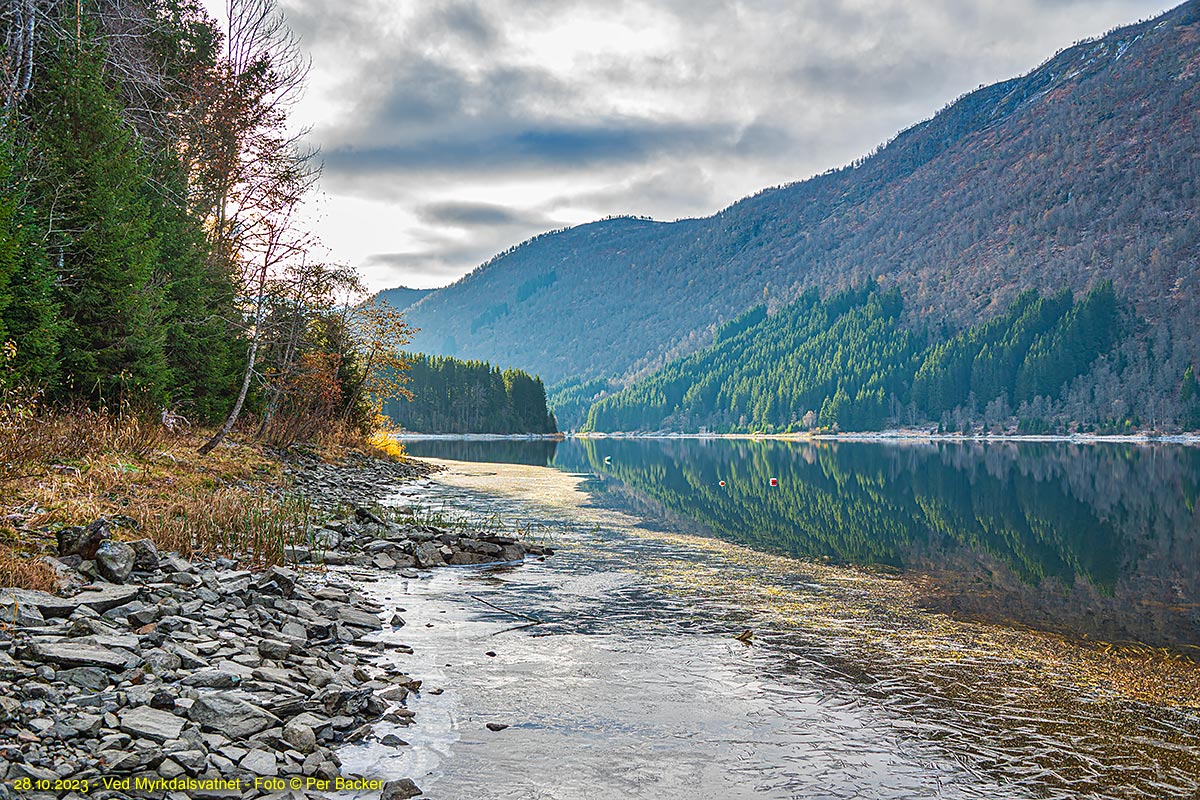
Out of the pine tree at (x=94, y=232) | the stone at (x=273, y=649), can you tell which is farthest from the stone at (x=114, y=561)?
the pine tree at (x=94, y=232)

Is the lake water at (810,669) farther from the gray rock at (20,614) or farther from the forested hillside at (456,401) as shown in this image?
the forested hillside at (456,401)

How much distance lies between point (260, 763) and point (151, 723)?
3.39ft

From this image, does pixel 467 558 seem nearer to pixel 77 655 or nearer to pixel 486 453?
pixel 77 655

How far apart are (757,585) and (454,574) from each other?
7122mm

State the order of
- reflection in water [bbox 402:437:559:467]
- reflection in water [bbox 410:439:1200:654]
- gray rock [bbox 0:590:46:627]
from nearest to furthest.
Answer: gray rock [bbox 0:590:46:627], reflection in water [bbox 410:439:1200:654], reflection in water [bbox 402:437:559:467]

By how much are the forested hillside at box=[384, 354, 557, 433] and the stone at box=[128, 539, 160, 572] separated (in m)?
162

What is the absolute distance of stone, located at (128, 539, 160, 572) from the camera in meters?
11.3

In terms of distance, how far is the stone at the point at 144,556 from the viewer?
11.3 metres

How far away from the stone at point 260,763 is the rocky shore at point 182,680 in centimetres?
2

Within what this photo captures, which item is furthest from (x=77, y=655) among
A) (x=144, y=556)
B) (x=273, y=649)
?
(x=144, y=556)

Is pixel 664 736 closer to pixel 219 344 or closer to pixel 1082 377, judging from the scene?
pixel 219 344

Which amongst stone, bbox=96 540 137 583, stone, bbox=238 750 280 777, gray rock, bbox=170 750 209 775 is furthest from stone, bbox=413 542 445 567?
gray rock, bbox=170 750 209 775

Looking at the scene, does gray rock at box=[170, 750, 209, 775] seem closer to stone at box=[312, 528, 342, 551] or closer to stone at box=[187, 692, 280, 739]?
stone at box=[187, 692, 280, 739]

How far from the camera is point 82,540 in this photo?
34.9 feet
